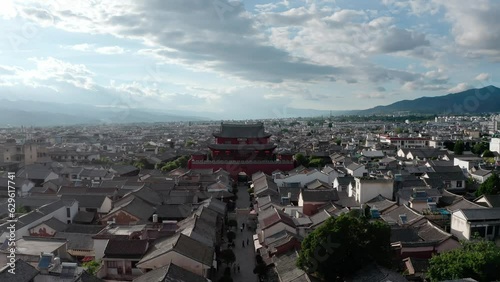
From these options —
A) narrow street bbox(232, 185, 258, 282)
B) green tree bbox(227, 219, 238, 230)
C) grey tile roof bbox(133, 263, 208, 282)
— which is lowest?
narrow street bbox(232, 185, 258, 282)

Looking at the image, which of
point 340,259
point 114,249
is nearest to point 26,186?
point 114,249

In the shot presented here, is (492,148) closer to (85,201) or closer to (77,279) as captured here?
(85,201)

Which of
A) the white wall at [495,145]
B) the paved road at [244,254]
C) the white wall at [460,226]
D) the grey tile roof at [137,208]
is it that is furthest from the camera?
the white wall at [495,145]

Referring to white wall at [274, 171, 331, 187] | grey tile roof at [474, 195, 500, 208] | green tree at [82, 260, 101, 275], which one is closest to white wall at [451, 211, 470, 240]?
grey tile roof at [474, 195, 500, 208]

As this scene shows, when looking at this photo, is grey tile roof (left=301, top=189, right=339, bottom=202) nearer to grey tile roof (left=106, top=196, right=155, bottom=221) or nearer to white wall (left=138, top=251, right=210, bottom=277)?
grey tile roof (left=106, top=196, right=155, bottom=221)

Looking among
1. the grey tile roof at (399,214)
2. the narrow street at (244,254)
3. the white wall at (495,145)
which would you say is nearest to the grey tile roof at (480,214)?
the grey tile roof at (399,214)

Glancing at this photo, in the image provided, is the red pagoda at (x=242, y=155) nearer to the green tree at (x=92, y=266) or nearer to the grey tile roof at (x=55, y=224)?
the grey tile roof at (x=55, y=224)
